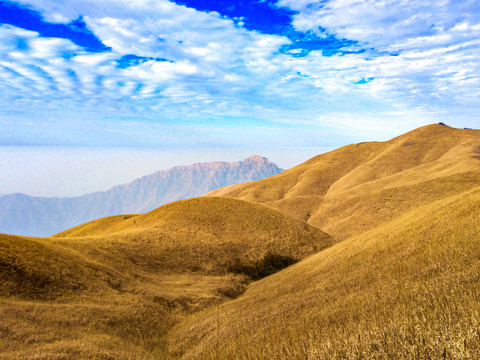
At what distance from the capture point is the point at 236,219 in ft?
141

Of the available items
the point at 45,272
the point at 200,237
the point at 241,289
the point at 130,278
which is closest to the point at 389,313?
the point at 45,272

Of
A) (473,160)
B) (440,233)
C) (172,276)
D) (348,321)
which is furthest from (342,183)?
(348,321)

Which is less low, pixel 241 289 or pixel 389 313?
pixel 389 313

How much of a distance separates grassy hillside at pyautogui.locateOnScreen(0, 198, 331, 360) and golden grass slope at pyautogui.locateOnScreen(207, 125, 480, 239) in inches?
741

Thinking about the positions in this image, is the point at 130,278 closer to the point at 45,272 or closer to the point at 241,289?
the point at 45,272

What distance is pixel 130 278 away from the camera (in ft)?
79.3

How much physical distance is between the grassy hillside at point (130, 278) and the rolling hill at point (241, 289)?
0.11 m

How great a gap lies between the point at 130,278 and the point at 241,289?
958 centimetres

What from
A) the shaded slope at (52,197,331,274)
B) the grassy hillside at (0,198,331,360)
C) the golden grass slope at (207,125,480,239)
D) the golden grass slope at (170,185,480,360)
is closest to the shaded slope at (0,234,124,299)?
the grassy hillside at (0,198,331,360)

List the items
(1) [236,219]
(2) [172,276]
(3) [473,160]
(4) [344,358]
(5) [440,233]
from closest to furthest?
(4) [344,358] → (5) [440,233] → (2) [172,276] → (1) [236,219] → (3) [473,160]

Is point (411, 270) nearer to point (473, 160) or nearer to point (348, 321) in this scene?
point (348, 321)

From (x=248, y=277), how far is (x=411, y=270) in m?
23.8

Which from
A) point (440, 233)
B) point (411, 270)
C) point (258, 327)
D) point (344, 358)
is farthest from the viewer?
point (440, 233)

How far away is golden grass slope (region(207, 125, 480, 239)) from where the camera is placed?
53438 mm
